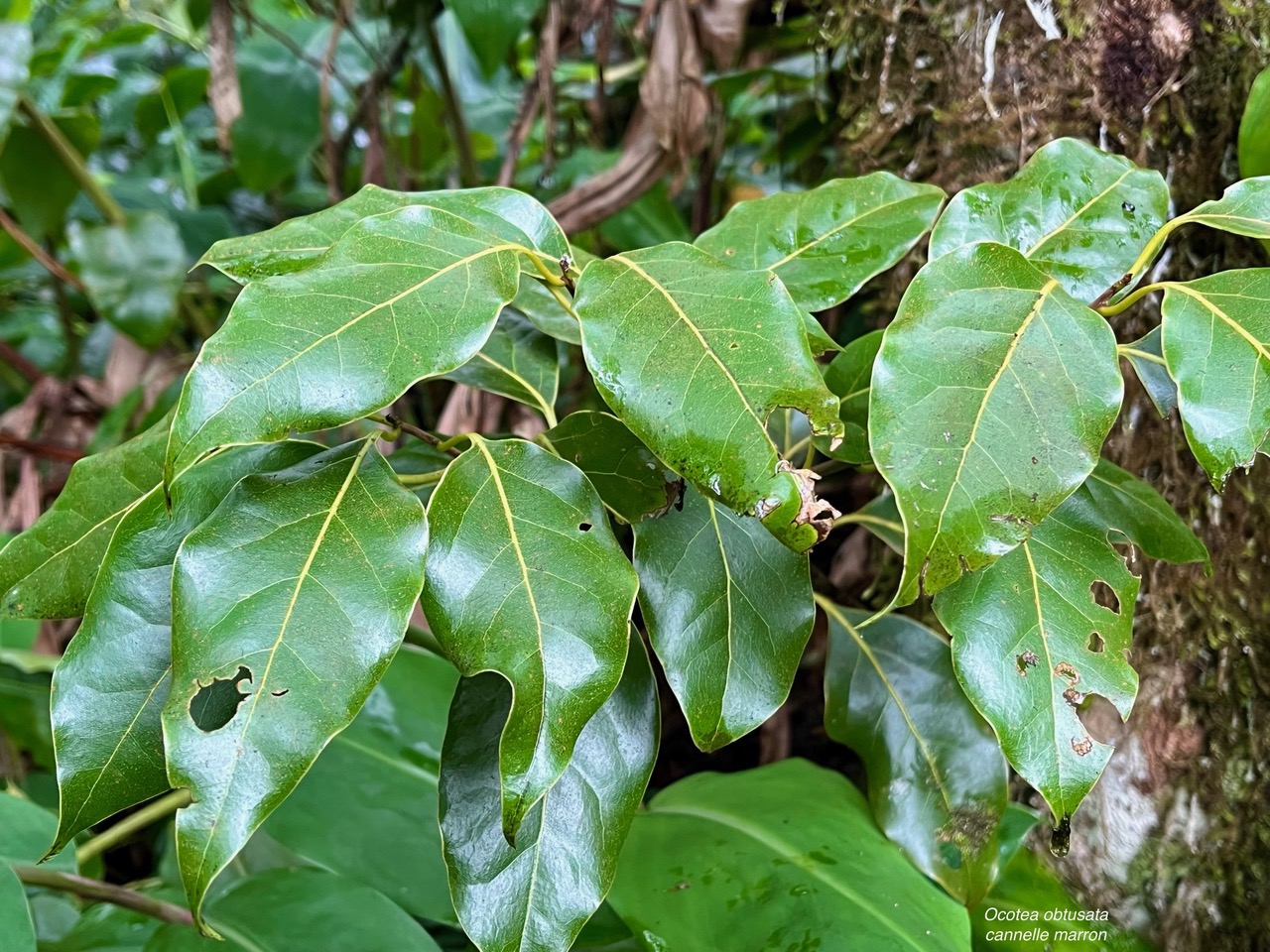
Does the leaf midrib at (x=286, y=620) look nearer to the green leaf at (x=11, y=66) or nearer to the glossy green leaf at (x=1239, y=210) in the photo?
the glossy green leaf at (x=1239, y=210)

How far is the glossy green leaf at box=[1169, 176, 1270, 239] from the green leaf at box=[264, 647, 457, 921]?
0.78 m

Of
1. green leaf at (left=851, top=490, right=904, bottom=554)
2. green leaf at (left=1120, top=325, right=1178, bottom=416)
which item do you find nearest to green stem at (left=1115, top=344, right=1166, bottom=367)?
green leaf at (left=1120, top=325, right=1178, bottom=416)

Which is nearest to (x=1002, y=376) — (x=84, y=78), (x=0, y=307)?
(x=84, y=78)

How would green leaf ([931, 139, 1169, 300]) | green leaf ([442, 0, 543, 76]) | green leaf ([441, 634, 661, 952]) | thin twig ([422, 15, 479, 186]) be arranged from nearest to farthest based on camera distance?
green leaf ([441, 634, 661, 952])
green leaf ([931, 139, 1169, 300])
green leaf ([442, 0, 543, 76])
thin twig ([422, 15, 479, 186])

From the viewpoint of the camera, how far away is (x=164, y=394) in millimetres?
1199

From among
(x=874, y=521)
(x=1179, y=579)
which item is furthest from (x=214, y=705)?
(x=1179, y=579)

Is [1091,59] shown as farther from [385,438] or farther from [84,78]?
[84,78]

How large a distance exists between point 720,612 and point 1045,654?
0.20m

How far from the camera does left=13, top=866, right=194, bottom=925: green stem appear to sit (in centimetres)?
71

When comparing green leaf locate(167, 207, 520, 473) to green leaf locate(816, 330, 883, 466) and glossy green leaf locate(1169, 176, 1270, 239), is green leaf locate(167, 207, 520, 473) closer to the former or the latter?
green leaf locate(816, 330, 883, 466)

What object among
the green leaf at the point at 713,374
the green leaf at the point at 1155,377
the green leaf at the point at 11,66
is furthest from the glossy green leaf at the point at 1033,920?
the green leaf at the point at 11,66

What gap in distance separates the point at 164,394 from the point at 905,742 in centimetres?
111

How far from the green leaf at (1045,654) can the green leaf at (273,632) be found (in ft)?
1.09

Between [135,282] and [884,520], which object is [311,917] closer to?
[884,520]
